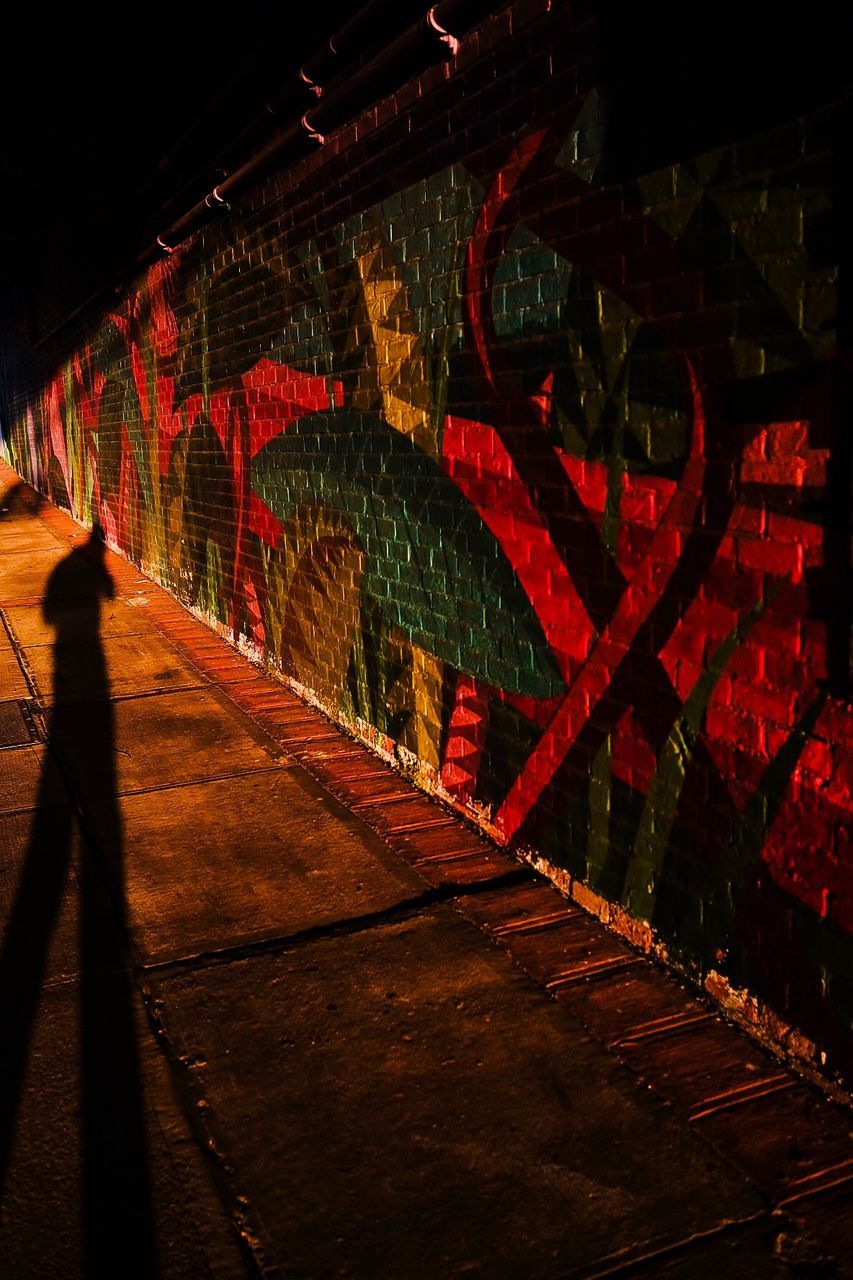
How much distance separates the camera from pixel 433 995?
2.84 m

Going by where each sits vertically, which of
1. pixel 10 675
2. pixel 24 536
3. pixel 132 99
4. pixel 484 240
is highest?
pixel 132 99

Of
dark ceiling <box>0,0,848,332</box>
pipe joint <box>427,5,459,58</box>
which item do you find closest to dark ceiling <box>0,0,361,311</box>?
dark ceiling <box>0,0,848,332</box>

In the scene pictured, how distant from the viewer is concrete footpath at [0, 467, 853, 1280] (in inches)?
78.3

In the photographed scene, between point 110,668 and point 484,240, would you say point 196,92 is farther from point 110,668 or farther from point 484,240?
point 484,240

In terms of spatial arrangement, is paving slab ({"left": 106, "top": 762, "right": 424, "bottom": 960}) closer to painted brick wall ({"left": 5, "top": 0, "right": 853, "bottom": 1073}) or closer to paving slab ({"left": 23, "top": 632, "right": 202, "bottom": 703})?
painted brick wall ({"left": 5, "top": 0, "right": 853, "bottom": 1073})

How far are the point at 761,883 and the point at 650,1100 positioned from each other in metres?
0.58

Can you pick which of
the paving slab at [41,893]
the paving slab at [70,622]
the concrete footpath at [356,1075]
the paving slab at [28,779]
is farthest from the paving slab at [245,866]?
the paving slab at [70,622]

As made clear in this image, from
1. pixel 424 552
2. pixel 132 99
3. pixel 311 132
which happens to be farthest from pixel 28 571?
pixel 424 552

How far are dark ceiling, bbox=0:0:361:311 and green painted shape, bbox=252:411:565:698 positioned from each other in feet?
7.18

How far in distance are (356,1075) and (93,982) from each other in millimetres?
921

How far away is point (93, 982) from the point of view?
295 centimetres

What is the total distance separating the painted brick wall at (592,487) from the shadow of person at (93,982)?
1339mm

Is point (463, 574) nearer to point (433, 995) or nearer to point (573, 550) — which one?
point (573, 550)

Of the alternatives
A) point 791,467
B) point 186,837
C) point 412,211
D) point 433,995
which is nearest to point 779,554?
point 791,467
